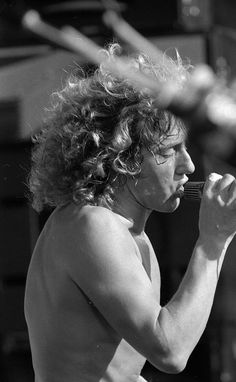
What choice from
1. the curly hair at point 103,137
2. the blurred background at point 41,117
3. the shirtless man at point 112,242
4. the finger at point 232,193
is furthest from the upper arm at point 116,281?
the blurred background at point 41,117

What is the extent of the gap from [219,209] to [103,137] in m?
0.36

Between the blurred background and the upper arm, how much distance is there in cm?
222

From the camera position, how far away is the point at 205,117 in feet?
2.81

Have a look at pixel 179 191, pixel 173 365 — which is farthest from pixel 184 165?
pixel 173 365

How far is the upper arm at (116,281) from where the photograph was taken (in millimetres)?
1789

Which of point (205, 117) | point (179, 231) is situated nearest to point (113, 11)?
point (179, 231)

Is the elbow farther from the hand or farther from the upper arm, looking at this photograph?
the hand

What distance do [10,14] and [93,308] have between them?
237 cm

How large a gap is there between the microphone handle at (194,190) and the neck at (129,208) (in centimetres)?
12

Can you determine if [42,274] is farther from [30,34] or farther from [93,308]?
Answer: [30,34]

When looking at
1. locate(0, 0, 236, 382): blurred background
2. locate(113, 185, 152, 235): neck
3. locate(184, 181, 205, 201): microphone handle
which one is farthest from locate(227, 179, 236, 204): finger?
locate(0, 0, 236, 382): blurred background

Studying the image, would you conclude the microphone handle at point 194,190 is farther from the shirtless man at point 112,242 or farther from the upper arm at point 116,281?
the upper arm at point 116,281

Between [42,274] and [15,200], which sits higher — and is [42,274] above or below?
above

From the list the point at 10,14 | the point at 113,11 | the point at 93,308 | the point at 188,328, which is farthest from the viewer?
the point at 113,11
